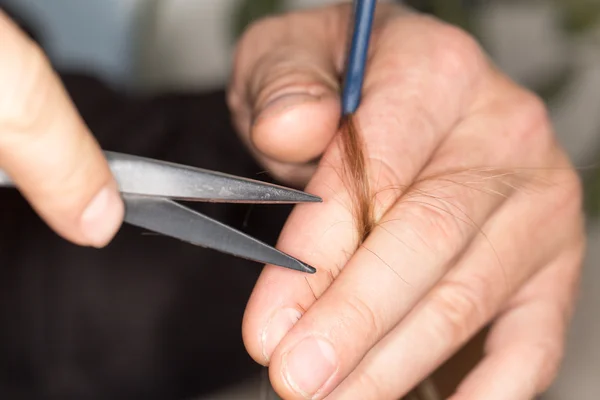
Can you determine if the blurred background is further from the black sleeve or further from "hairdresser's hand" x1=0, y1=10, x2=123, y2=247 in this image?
"hairdresser's hand" x1=0, y1=10, x2=123, y2=247

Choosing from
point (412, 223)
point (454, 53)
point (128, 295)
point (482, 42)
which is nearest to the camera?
point (412, 223)

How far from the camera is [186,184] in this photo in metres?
0.50

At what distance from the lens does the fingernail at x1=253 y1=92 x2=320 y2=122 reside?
58 cm

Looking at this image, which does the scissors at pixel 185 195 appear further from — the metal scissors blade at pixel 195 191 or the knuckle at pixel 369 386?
the knuckle at pixel 369 386

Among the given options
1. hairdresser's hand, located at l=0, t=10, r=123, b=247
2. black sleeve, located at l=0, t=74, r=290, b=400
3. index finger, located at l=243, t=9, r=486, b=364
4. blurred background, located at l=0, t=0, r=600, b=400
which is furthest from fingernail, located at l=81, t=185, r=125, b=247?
blurred background, located at l=0, t=0, r=600, b=400

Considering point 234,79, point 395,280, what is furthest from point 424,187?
point 234,79

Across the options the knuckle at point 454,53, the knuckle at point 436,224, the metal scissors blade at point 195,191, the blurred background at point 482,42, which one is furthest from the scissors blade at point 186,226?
the blurred background at point 482,42

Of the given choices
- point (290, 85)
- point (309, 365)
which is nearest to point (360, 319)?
point (309, 365)

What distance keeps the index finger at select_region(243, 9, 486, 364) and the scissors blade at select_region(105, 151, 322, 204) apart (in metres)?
0.04

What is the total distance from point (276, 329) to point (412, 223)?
155 millimetres

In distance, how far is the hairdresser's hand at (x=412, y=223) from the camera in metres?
0.48

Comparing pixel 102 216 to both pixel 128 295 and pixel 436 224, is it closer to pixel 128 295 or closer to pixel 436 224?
pixel 436 224

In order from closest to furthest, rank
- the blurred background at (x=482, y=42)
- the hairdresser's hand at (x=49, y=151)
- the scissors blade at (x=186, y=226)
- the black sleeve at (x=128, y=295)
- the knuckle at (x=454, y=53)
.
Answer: the hairdresser's hand at (x=49, y=151), the scissors blade at (x=186, y=226), the knuckle at (x=454, y=53), the black sleeve at (x=128, y=295), the blurred background at (x=482, y=42)

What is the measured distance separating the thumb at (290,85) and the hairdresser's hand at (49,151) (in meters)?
0.18
